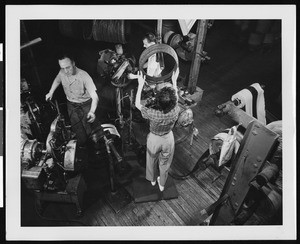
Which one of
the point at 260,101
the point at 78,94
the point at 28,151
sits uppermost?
the point at 260,101

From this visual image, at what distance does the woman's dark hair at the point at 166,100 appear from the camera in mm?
3008

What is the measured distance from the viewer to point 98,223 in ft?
11.8

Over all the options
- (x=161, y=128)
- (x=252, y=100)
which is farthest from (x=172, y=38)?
(x=161, y=128)

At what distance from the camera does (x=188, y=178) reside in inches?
160

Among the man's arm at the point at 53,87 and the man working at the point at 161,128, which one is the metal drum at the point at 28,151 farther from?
the man working at the point at 161,128

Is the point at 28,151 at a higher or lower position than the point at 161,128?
lower

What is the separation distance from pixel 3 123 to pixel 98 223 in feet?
5.01

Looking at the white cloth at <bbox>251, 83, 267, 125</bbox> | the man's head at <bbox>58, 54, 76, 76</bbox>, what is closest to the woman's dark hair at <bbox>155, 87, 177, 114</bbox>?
the man's head at <bbox>58, 54, 76, 76</bbox>

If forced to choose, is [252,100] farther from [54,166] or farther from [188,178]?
[54,166]

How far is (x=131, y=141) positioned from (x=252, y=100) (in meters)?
1.68

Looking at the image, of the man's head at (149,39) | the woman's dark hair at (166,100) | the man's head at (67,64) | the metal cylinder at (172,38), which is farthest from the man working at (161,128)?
the metal cylinder at (172,38)

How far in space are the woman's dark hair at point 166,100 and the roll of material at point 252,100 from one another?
107 centimetres

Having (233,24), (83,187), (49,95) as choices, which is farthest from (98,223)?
(233,24)

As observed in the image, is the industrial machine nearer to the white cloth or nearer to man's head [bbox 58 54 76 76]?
the white cloth
